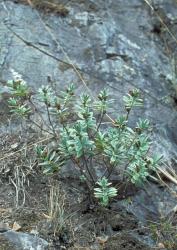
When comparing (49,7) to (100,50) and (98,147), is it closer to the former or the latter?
(100,50)

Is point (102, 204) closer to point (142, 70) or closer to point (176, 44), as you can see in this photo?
point (142, 70)

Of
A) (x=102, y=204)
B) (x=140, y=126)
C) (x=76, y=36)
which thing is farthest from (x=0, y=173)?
(x=76, y=36)

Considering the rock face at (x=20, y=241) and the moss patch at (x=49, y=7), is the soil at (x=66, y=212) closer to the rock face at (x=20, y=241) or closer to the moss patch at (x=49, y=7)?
the rock face at (x=20, y=241)

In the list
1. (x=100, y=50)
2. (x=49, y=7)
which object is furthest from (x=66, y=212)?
(x=49, y=7)

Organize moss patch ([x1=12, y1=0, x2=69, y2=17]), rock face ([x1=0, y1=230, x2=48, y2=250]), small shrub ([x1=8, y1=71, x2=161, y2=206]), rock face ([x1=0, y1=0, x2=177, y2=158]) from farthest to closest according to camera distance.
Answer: moss patch ([x1=12, y1=0, x2=69, y2=17])
rock face ([x1=0, y1=0, x2=177, y2=158])
small shrub ([x1=8, y1=71, x2=161, y2=206])
rock face ([x1=0, y1=230, x2=48, y2=250])

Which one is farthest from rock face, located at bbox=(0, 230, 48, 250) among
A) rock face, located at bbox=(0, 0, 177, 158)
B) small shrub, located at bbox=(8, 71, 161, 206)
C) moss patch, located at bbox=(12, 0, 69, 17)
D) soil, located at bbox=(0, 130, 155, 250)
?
moss patch, located at bbox=(12, 0, 69, 17)

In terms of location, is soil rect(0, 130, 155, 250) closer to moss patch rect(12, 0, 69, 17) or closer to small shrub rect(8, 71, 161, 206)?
small shrub rect(8, 71, 161, 206)
